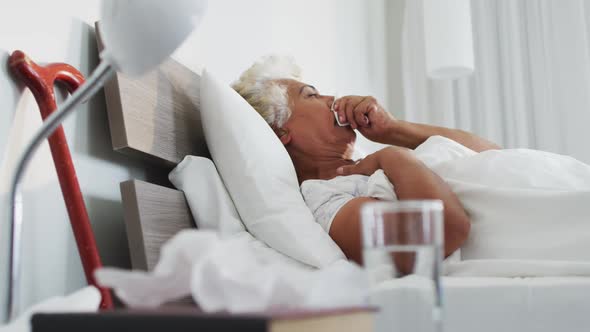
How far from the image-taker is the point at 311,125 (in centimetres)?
211

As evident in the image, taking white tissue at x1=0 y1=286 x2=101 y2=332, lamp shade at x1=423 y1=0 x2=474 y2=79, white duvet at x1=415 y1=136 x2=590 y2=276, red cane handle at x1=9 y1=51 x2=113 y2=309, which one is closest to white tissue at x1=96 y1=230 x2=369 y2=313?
white tissue at x1=0 y1=286 x2=101 y2=332

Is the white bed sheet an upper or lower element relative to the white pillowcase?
lower

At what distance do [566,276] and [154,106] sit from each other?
99cm

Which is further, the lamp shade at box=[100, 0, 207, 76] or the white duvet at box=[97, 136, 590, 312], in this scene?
the white duvet at box=[97, 136, 590, 312]

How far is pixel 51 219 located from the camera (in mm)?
1323

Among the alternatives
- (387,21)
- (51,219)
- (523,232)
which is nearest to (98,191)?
(51,219)

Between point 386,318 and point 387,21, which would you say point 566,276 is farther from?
point 387,21

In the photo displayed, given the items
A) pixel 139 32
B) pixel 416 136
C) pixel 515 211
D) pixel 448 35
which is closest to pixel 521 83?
pixel 448 35

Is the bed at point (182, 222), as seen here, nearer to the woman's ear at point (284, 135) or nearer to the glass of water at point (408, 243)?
the glass of water at point (408, 243)

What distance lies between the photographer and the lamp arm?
0.80 metres

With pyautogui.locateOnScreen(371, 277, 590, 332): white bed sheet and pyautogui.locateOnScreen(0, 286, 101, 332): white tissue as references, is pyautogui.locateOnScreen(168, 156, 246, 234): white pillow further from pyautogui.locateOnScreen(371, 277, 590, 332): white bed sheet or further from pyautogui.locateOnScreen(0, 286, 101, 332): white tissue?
pyautogui.locateOnScreen(0, 286, 101, 332): white tissue

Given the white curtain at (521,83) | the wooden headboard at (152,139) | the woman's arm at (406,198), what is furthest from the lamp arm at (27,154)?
the white curtain at (521,83)

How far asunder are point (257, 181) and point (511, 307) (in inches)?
27.2

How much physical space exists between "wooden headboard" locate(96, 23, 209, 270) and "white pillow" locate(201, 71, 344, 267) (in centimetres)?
8
